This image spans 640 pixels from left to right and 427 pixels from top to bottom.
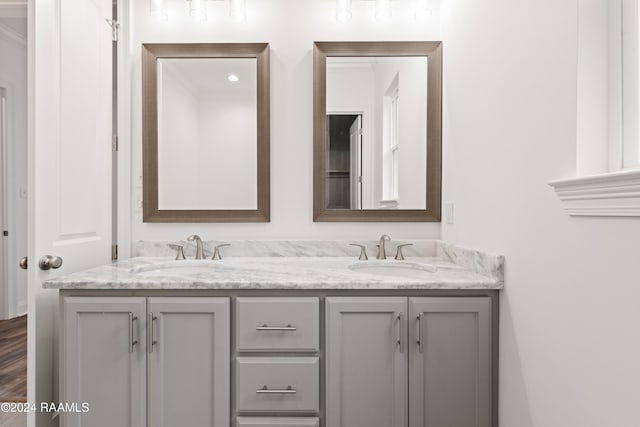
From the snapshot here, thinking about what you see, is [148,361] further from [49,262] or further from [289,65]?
[289,65]

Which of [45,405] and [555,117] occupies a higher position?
[555,117]

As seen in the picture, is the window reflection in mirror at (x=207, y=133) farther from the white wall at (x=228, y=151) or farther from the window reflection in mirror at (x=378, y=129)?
the window reflection in mirror at (x=378, y=129)

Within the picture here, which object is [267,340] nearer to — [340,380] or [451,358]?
[340,380]

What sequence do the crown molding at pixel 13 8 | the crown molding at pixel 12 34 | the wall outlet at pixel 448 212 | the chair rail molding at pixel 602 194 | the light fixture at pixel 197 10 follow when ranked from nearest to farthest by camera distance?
the chair rail molding at pixel 602 194
the crown molding at pixel 13 8
the wall outlet at pixel 448 212
the light fixture at pixel 197 10
the crown molding at pixel 12 34

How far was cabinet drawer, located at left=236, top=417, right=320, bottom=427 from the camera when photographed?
1303mm

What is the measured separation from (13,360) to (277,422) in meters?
2.23

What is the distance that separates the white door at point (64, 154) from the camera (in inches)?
52.4

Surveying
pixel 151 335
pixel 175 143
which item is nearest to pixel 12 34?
pixel 175 143

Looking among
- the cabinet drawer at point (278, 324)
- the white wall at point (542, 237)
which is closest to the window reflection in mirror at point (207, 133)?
the cabinet drawer at point (278, 324)

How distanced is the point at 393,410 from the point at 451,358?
29 centimetres

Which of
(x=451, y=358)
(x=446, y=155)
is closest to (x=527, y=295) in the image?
(x=451, y=358)

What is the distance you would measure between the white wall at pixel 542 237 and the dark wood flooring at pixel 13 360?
2.48 meters

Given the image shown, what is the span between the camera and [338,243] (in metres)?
1.89

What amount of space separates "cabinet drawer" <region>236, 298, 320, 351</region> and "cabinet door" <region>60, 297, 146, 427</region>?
38cm
